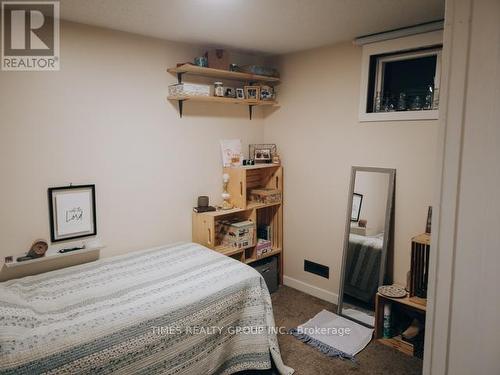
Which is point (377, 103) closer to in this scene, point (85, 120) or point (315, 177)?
point (315, 177)

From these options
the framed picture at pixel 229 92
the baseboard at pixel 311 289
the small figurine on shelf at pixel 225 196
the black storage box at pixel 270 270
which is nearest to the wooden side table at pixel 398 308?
the baseboard at pixel 311 289

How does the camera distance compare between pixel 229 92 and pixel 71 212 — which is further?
pixel 229 92

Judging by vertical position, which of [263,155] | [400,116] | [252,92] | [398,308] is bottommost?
[398,308]

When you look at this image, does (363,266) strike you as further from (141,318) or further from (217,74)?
(217,74)

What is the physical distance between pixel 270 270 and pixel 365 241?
1.02 metres

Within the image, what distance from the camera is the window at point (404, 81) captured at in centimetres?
263

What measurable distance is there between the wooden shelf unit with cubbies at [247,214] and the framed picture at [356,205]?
32.6 inches

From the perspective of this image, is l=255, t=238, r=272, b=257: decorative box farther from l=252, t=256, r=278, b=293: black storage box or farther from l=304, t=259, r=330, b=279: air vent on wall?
l=304, t=259, r=330, b=279: air vent on wall

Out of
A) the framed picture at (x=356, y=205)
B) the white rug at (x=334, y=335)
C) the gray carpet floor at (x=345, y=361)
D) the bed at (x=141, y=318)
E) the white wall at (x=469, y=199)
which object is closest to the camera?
the white wall at (x=469, y=199)

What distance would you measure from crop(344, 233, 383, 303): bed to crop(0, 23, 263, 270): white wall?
1.38 m

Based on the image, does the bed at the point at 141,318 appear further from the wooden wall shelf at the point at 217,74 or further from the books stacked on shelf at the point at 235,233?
the wooden wall shelf at the point at 217,74

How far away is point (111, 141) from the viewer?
→ 2.66m

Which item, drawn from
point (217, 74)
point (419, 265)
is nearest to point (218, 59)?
point (217, 74)

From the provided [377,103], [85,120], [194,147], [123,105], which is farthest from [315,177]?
[85,120]
